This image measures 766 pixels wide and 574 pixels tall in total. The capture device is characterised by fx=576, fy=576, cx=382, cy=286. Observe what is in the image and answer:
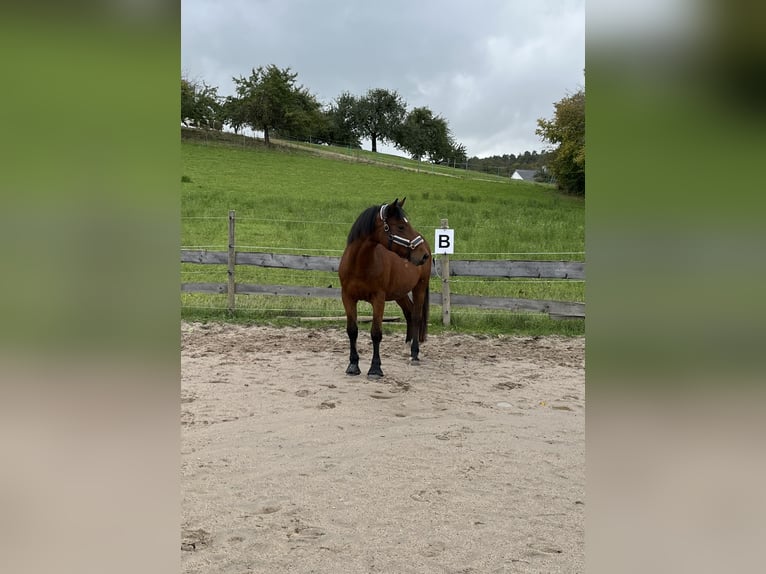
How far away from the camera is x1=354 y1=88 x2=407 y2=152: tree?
1752 inches

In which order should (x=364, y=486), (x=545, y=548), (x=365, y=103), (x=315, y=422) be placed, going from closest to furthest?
(x=545, y=548)
(x=364, y=486)
(x=315, y=422)
(x=365, y=103)

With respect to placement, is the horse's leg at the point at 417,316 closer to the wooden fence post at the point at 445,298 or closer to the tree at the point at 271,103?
the wooden fence post at the point at 445,298

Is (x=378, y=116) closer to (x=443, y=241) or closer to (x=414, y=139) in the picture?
(x=414, y=139)

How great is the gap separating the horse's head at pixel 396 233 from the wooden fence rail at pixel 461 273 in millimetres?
3127

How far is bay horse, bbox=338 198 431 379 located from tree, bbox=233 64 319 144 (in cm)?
2735

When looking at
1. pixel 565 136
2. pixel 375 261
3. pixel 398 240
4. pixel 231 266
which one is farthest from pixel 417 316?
pixel 565 136

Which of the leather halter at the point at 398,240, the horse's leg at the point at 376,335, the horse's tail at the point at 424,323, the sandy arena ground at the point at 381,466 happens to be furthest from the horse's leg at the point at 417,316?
the leather halter at the point at 398,240

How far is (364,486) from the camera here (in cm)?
313

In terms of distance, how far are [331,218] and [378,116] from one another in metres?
31.6

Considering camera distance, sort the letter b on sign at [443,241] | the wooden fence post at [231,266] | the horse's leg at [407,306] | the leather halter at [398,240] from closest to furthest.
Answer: the leather halter at [398,240] < the horse's leg at [407,306] < the letter b on sign at [443,241] < the wooden fence post at [231,266]

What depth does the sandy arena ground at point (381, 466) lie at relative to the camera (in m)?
2.44
